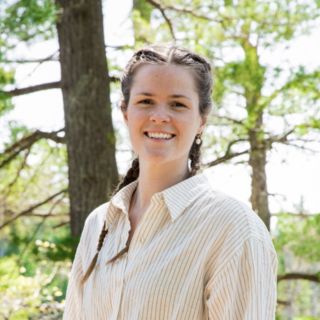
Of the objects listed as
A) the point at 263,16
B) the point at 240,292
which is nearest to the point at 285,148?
the point at 263,16

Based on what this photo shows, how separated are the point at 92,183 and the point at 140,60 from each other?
7.78 feet

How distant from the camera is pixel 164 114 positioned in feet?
4.87

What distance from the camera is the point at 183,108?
1508mm

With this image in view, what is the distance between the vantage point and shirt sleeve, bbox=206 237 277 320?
1228 millimetres

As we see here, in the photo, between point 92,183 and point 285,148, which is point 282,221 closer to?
point 285,148

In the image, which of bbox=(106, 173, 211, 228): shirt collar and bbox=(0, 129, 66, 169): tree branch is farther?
bbox=(0, 129, 66, 169): tree branch

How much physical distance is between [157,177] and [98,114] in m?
2.47

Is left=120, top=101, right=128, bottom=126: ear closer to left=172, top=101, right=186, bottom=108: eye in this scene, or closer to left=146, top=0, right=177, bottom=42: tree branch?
left=172, top=101, right=186, bottom=108: eye

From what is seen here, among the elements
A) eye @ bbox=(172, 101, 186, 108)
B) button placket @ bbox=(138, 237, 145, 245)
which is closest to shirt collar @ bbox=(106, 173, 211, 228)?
button placket @ bbox=(138, 237, 145, 245)

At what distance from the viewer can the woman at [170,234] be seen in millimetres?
1255

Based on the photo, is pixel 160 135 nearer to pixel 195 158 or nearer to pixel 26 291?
pixel 195 158

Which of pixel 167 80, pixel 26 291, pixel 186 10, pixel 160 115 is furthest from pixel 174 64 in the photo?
pixel 186 10

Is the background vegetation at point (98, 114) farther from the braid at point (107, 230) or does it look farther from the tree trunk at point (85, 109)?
the braid at point (107, 230)

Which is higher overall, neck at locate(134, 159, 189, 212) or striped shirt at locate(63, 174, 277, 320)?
neck at locate(134, 159, 189, 212)
